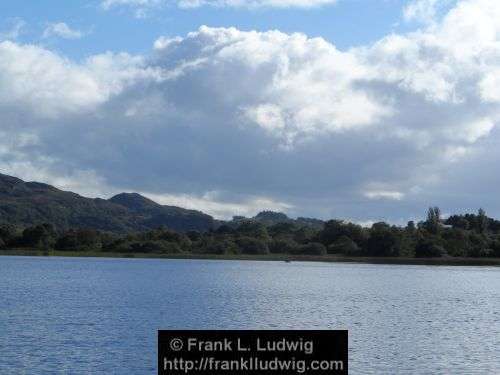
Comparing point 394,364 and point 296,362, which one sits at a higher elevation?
point 296,362

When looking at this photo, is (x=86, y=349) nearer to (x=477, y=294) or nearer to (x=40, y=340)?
(x=40, y=340)

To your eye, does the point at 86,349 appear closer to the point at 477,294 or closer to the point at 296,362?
the point at 296,362

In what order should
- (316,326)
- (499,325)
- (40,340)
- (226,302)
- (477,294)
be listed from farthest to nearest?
1. (477,294)
2. (226,302)
3. (499,325)
4. (316,326)
5. (40,340)

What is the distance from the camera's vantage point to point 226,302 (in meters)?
87.7

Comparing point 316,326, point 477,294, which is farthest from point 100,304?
point 477,294

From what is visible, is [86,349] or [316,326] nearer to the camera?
[86,349]

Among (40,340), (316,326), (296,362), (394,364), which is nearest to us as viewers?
(296,362)

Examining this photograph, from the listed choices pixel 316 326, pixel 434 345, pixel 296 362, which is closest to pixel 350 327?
pixel 316 326

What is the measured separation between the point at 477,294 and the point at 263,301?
41.5 meters

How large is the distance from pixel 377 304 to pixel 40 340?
48.6m

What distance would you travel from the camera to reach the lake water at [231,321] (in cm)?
4638

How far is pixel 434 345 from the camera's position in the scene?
55.9m

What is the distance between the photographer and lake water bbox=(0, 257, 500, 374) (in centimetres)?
4638

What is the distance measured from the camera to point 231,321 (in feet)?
220
